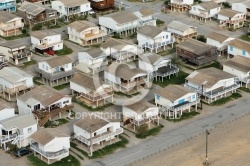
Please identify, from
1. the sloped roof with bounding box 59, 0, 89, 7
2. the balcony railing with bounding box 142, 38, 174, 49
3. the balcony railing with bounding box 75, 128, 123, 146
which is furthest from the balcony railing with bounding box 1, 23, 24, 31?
the balcony railing with bounding box 75, 128, 123, 146

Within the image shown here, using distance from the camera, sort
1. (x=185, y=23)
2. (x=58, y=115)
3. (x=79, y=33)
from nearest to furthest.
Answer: (x=58, y=115), (x=79, y=33), (x=185, y=23)

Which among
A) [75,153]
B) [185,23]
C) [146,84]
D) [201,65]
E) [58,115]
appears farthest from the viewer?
[185,23]

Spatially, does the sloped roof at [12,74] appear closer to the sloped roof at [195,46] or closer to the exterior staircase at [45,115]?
the exterior staircase at [45,115]

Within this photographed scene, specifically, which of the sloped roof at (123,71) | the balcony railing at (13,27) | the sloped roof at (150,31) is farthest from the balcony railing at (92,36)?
the sloped roof at (123,71)

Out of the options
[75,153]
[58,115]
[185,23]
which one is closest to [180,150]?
[75,153]

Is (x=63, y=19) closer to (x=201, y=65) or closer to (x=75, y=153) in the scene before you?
(x=201, y=65)

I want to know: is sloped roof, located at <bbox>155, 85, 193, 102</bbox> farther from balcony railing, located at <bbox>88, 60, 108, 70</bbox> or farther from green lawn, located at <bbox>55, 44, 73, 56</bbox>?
green lawn, located at <bbox>55, 44, 73, 56</bbox>
